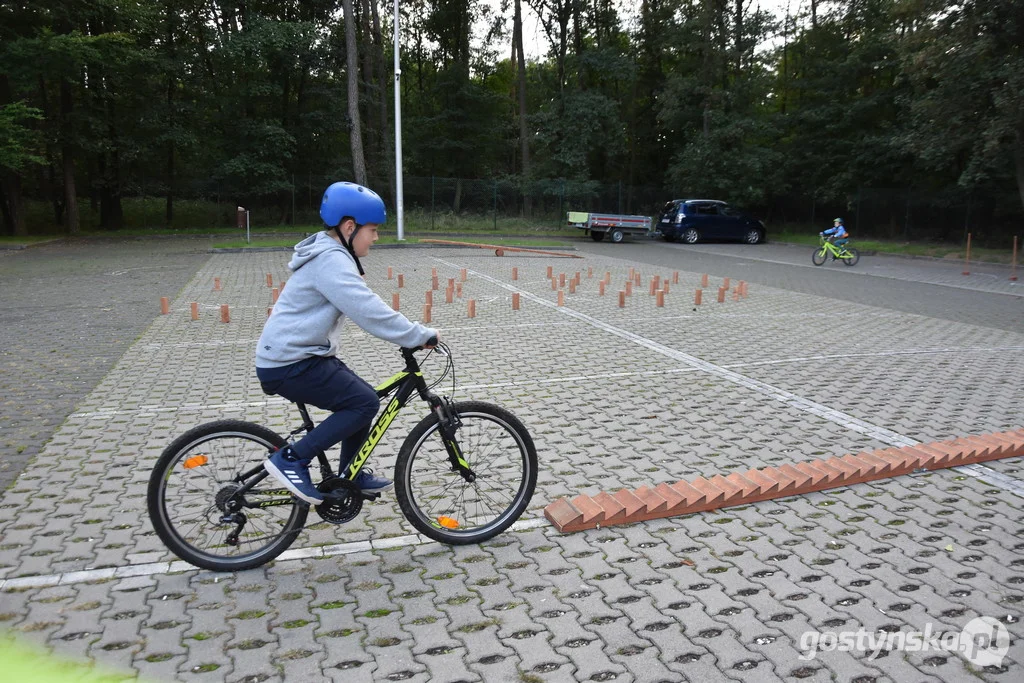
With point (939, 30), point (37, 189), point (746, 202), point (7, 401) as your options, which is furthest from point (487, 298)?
point (37, 189)

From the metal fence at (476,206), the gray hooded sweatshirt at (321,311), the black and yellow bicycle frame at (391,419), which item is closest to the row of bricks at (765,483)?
the black and yellow bicycle frame at (391,419)

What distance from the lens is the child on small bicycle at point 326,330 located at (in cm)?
348

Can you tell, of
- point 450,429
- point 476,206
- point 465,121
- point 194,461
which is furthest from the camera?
point 465,121

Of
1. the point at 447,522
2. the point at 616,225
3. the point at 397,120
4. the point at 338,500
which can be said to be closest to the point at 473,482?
the point at 447,522

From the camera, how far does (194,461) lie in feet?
11.6

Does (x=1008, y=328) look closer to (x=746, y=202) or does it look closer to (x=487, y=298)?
(x=487, y=298)

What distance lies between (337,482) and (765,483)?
8.62 feet

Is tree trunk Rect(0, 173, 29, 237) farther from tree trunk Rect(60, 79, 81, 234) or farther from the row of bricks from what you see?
the row of bricks

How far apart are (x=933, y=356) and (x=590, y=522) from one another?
6.73 meters

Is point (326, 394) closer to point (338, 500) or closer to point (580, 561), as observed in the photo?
point (338, 500)

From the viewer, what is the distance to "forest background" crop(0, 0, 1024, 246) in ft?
90.6

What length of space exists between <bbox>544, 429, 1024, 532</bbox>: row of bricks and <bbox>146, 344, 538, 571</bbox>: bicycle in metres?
0.45

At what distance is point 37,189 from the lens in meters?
33.5

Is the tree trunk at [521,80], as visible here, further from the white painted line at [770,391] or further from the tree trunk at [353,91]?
the white painted line at [770,391]
